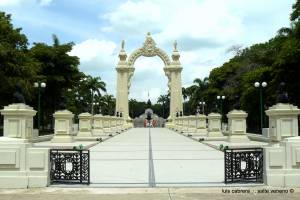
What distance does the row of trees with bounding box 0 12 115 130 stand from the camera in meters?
35.1

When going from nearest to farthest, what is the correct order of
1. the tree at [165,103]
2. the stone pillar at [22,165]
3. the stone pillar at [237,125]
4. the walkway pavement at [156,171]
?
the stone pillar at [22,165]
the walkway pavement at [156,171]
the stone pillar at [237,125]
the tree at [165,103]

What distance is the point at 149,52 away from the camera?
3098 inches

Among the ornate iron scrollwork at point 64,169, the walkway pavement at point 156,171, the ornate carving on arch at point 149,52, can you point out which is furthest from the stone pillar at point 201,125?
the ornate carving on arch at point 149,52

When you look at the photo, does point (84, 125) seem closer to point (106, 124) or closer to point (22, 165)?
point (106, 124)

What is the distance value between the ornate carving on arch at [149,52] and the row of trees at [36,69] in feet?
72.8

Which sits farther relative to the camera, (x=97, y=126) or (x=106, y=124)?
(x=106, y=124)

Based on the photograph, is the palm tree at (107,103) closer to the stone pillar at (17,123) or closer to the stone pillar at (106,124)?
the stone pillar at (106,124)

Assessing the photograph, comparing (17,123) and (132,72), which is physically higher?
(132,72)

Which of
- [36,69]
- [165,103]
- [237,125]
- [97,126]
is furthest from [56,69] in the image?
[165,103]

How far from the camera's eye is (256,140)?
94.5ft

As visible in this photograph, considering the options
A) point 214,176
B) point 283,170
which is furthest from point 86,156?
point 283,170

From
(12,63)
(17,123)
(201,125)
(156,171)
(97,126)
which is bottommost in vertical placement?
(156,171)

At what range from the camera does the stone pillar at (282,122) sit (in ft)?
53.4

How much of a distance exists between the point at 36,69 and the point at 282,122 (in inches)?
1107
